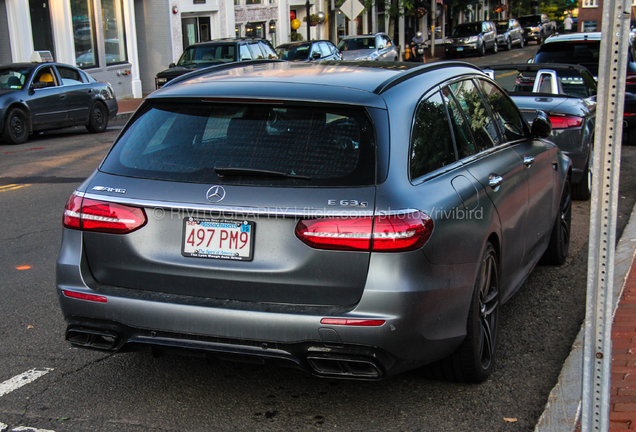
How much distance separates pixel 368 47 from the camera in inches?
1296

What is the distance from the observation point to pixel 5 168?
12695 millimetres

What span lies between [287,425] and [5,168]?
34.3 feet

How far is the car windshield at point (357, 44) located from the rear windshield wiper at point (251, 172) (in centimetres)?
3008

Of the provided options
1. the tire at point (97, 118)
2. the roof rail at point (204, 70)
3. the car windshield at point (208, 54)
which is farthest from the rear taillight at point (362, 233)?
the car windshield at point (208, 54)

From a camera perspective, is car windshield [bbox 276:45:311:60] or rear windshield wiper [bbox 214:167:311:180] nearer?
rear windshield wiper [bbox 214:167:311:180]

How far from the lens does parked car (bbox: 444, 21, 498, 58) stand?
45.8 meters

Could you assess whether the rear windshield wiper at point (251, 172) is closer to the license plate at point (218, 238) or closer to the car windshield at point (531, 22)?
the license plate at point (218, 238)

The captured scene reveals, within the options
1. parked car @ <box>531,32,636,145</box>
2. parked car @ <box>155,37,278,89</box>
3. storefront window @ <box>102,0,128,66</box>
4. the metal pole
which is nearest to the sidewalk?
the metal pole

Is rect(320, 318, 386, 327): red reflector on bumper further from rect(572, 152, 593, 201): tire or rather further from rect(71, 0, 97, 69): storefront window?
rect(71, 0, 97, 69): storefront window

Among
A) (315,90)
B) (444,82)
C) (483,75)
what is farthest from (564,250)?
(315,90)

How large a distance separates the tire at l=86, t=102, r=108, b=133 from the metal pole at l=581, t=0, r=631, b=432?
17350 mm

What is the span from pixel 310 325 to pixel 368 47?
3060cm

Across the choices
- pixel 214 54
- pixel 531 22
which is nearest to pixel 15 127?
pixel 214 54

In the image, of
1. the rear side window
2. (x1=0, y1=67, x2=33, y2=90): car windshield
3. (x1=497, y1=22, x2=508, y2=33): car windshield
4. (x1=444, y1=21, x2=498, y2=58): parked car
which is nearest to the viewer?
the rear side window
